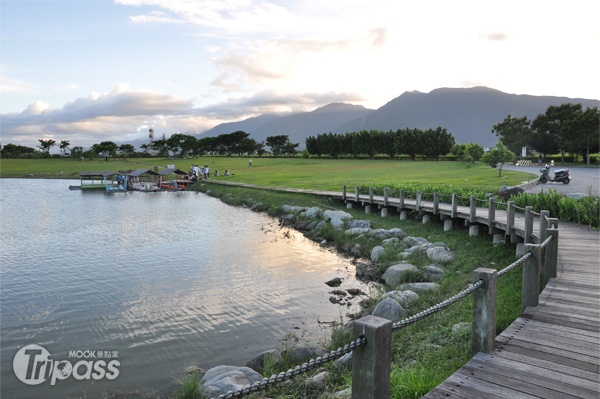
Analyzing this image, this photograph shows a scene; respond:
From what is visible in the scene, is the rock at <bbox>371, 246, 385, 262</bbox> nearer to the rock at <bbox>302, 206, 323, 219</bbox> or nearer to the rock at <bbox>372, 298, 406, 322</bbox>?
the rock at <bbox>372, 298, 406, 322</bbox>

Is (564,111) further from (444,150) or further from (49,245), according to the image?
(49,245)

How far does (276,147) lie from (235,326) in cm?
11141

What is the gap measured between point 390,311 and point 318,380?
9.88ft

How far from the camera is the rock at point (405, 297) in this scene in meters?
11.3

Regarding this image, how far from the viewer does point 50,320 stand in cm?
1156

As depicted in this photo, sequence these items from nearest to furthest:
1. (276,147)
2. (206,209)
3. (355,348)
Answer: (355,348) → (206,209) → (276,147)

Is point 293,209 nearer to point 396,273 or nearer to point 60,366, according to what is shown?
point 396,273

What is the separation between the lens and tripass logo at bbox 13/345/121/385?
29.3 ft

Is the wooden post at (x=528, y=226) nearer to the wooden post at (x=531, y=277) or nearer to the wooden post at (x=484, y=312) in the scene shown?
the wooden post at (x=531, y=277)

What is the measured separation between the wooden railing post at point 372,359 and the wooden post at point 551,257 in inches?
276

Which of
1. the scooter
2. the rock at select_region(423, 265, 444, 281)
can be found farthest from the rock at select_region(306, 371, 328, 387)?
the scooter

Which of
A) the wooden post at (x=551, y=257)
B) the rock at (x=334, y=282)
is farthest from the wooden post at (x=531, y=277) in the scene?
the rock at (x=334, y=282)

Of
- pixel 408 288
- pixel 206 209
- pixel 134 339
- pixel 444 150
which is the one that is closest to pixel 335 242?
pixel 408 288

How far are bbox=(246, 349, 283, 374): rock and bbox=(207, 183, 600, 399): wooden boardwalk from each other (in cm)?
410
